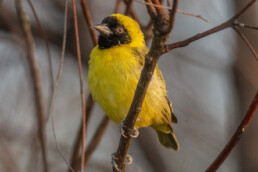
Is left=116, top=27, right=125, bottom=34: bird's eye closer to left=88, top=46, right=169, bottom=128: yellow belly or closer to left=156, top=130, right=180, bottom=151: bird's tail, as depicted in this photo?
left=88, top=46, right=169, bottom=128: yellow belly

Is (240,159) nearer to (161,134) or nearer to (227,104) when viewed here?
(227,104)

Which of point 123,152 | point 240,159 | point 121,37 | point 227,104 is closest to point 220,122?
point 227,104

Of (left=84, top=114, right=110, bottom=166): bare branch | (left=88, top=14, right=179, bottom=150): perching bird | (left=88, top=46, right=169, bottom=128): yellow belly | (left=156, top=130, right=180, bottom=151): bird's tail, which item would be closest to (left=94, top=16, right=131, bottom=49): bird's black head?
(left=88, top=14, right=179, bottom=150): perching bird

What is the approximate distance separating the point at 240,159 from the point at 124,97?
259cm

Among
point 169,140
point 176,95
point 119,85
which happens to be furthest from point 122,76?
point 176,95

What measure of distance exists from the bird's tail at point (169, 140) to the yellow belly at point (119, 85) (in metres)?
0.48

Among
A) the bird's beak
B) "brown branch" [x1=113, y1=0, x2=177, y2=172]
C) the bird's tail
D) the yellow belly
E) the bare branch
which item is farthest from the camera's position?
the bird's tail

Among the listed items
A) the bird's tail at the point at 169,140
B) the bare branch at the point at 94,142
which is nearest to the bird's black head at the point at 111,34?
the bare branch at the point at 94,142

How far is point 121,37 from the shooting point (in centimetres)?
407

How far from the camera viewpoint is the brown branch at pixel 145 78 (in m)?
2.25

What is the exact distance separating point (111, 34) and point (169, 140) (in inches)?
50.1

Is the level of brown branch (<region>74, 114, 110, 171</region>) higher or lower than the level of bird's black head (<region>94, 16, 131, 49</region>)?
lower

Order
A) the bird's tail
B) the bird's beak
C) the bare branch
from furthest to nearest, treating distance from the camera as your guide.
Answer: the bird's tail < the bare branch < the bird's beak

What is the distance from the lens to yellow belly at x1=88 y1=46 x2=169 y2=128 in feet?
11.7
